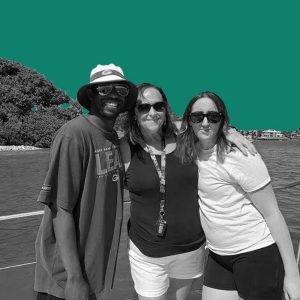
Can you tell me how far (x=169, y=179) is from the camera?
7.38ft

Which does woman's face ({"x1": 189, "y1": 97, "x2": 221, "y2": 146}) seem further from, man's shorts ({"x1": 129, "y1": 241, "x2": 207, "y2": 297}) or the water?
the water

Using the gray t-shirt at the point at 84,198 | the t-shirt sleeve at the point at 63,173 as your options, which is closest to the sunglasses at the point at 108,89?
the gray t-shirt at the point at 84,198

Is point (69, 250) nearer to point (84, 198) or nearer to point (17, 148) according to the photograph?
point (84, 198)

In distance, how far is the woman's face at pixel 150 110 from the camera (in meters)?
2.38

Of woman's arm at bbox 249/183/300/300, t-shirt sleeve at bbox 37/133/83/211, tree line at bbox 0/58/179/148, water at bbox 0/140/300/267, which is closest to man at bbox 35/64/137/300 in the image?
t-shirt sleeve at bbox 37/133/83/211

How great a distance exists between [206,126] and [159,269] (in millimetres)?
887

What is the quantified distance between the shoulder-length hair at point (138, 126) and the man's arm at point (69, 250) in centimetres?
81

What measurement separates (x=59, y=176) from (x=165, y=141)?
2.97ft

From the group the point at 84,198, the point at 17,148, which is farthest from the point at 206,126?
the point at 17,148

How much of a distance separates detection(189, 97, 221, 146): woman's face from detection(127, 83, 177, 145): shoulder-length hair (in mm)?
339

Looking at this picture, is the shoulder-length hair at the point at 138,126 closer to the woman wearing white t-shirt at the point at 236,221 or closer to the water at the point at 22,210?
the woman wearing white t-shirt at the point at 236,221

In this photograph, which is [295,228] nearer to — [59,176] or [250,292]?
[250,292]

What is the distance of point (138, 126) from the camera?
2492 mm

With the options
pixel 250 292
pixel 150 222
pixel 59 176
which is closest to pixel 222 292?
pixel 250 292
